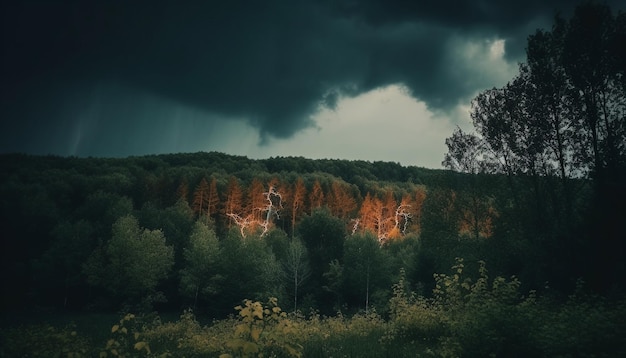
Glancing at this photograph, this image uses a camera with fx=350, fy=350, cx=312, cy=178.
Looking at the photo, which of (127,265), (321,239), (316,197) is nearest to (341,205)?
(316,197)

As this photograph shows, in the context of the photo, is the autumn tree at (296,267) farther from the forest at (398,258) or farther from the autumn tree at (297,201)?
the autumn tree at (297,201)

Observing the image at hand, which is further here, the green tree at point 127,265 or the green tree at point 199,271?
the green tree at point 199,271

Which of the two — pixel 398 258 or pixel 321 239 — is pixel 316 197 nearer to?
pixel 321 239

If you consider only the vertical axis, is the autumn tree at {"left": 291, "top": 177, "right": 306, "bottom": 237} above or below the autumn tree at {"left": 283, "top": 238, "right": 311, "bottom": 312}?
above

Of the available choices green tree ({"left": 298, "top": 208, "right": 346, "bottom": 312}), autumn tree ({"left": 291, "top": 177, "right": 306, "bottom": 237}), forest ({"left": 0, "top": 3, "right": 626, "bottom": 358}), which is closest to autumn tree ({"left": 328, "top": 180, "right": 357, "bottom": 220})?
forest ({"left": 0, "top": 3, "right": 626, "bottom": 358})

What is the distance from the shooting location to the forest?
1018cm

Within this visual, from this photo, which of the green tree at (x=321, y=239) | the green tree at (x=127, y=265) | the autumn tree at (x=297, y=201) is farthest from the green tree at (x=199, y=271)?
the autumn tree at (x=297, y=201)

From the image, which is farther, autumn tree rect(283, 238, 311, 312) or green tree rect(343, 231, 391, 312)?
autumn tree rect(283, 238, 311, 312)

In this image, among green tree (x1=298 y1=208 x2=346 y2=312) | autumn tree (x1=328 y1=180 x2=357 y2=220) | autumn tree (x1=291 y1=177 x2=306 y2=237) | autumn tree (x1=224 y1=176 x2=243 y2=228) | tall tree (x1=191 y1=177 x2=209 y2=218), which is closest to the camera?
green tree (x1=298 y1=208 x2=346 y2=312)

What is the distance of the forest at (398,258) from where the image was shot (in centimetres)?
1018

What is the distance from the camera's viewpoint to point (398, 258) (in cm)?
4734

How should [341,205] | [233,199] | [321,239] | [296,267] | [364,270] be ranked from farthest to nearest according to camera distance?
1. [341,205]
2. [233,199]
3. [321,239]
4. [296,267]
5. [364,270]

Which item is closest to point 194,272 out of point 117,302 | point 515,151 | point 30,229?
point 117,302

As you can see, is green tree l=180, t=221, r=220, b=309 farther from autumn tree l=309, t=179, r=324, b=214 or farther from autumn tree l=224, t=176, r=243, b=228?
autumn tree l=309, t=179, r=324, b=214
